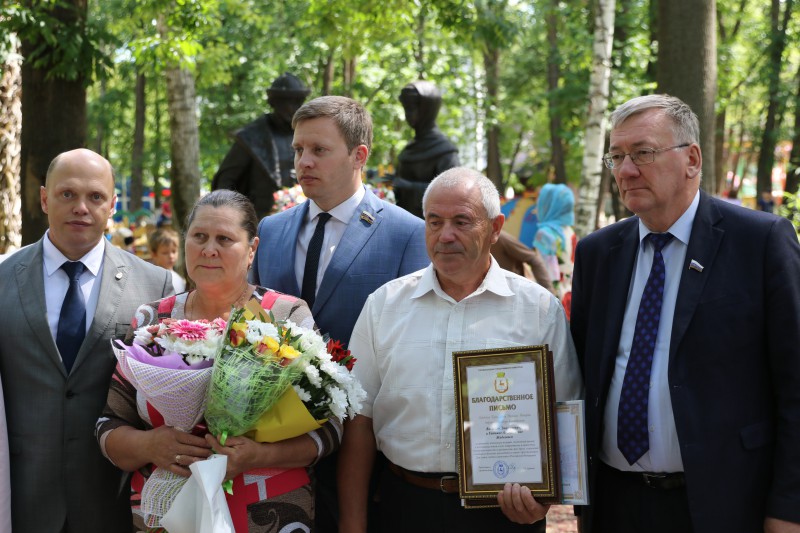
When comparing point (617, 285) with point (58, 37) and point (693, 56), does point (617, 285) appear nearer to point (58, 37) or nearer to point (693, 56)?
point (693, 56)

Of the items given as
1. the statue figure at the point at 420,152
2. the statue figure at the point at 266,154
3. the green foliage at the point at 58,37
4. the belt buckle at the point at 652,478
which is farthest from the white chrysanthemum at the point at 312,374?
the green foliage at the point at 58,37

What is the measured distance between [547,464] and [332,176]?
6.47 ft

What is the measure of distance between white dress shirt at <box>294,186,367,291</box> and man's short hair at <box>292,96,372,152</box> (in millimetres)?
310

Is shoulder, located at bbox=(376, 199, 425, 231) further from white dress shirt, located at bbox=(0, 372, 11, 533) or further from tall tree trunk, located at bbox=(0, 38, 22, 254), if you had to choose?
tall tree trunk, located at bbox=(0, 38, 22, 254)

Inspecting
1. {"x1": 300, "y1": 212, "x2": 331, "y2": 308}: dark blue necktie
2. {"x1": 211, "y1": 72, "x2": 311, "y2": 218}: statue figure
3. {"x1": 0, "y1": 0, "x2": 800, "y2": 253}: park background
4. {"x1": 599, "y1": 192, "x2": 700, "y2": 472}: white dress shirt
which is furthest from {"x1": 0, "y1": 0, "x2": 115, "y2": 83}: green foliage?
{"x1": 599, "y1": 192, "x2": 700, "y2": 472}: white dress shirt

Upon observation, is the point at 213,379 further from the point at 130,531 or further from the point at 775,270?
the point at 775,270

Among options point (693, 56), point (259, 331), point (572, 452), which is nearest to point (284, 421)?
point (259, 331)

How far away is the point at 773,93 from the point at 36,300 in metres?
29.4

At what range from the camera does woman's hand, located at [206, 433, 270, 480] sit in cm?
356

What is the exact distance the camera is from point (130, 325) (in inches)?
167

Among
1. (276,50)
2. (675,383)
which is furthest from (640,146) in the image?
(276,50)

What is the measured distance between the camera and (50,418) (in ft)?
13.6

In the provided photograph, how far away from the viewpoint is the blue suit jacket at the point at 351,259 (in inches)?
184

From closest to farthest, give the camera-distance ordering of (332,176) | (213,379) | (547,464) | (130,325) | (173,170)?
(213,379)
(547,464)
(130,325)
(332,176)
(173,170)
